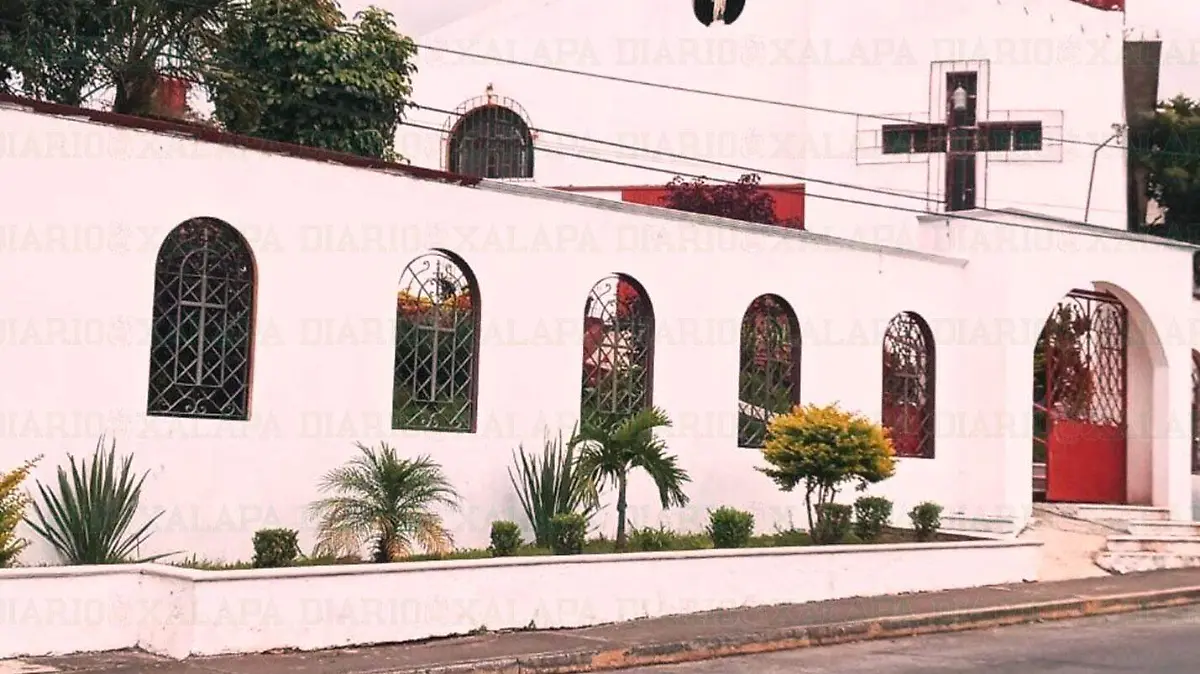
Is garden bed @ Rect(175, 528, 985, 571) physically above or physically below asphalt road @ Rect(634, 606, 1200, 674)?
above

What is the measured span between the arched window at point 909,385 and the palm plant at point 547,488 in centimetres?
520

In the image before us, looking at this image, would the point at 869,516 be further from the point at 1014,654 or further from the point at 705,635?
the point at 705,635

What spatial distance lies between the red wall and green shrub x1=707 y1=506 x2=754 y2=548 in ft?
37.3

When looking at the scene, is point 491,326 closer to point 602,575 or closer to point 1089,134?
→ point 602,575

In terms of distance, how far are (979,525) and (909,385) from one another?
5.96 feet

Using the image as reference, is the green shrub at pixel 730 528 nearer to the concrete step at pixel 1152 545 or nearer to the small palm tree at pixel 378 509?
the small palm tree at pixel 378 509

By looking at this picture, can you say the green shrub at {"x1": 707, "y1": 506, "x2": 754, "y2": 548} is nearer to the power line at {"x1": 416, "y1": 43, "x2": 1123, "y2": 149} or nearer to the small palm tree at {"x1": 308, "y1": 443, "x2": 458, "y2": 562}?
the small palm tree at {"x1": 308, "y1": 443, "x2": 458, "y2": 562}

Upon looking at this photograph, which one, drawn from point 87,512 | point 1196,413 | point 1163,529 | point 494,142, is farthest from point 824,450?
point 494,142

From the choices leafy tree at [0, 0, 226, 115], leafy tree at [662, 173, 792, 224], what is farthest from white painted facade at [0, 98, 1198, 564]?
leafy tree at [662, 173, 792, 224]

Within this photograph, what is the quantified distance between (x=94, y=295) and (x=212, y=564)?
231 cm

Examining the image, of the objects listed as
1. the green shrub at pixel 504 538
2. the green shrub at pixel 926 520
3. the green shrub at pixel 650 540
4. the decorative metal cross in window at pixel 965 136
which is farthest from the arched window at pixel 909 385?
the decorative metal cross in window at pixel 965 136

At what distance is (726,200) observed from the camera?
2439 centimetres

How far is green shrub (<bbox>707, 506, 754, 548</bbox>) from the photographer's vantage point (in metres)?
15.6

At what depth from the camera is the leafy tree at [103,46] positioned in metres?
16.8
